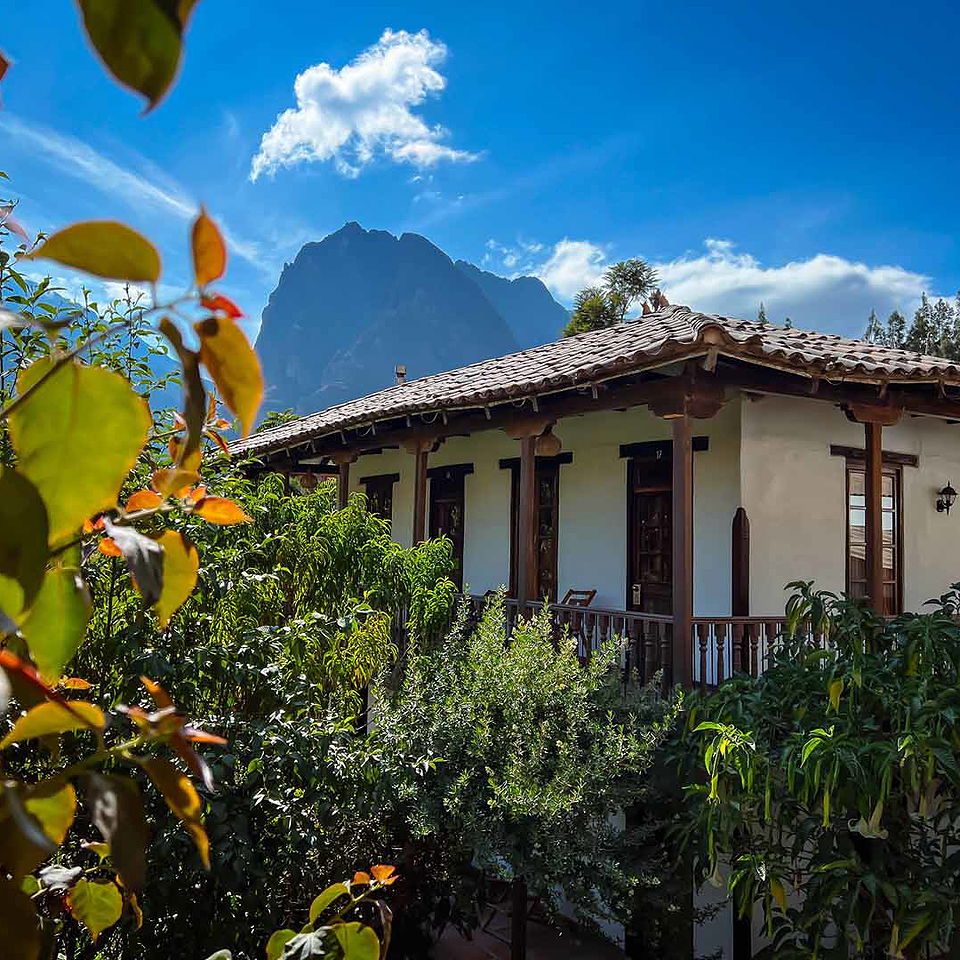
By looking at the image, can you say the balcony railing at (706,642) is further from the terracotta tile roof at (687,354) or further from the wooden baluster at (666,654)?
the terracotta tile roof at (687,354)

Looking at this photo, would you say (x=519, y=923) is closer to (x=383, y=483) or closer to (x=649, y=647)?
(x=649, y=647)

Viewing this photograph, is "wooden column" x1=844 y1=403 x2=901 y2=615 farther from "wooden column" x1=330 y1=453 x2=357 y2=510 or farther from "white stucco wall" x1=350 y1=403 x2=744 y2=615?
"wooden column" x1=330 y1=453 x2=357 y2=510

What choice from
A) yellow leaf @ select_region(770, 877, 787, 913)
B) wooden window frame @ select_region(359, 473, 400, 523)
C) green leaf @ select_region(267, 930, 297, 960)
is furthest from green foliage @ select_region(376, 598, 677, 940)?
wooden window frame @ select_region(359, 473, 400, 523)

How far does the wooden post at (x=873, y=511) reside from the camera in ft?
22.6

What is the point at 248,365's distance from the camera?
0.46 meters

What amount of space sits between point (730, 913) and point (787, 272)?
53447 mm

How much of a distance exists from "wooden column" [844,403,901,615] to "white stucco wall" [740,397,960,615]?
0.81 metres

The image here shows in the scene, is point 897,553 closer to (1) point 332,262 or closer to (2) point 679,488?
(2) point 679,488

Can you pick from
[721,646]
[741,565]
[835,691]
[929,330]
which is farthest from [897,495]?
[929,330]

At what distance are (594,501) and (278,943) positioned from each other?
27.1 feet

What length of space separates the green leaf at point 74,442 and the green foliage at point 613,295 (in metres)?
20.1

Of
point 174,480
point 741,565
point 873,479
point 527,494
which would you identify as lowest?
point 741,565

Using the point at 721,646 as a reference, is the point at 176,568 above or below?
above

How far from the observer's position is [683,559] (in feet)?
19.2
